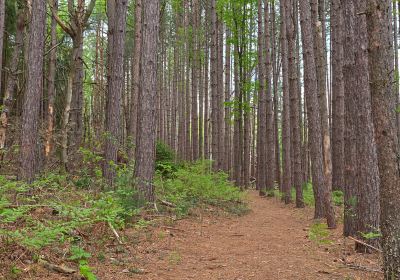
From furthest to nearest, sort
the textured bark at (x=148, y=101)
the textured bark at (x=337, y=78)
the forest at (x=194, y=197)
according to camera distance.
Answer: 1. the textured bark at (x=337, y=78)
2. the textured bark at (x=148, y=101)
3. the forest at (x=194, y=197)

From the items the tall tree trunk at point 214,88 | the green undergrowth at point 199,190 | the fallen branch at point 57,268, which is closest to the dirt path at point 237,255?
the fallen branch at point 57,268

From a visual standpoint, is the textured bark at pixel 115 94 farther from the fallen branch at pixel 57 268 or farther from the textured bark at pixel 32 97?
the fallen branch at pixel 57 268

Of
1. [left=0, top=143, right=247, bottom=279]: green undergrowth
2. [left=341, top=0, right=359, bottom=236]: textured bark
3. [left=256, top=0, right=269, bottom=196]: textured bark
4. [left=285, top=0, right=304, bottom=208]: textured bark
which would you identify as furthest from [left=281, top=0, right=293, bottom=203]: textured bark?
[left=341, top=0, right=359, bottom=236]: textured bark

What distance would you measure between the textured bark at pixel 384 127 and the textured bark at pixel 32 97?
21.8 feet

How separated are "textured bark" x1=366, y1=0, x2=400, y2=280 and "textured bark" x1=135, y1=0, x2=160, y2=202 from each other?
521cm

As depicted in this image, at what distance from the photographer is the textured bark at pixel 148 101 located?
8.31m

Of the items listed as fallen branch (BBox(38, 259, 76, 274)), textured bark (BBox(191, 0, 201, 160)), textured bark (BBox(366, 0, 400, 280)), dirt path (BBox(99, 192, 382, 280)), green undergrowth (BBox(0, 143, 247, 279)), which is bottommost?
dirt path (BBox(99, 192, 382, 280))

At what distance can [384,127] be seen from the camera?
4188mm

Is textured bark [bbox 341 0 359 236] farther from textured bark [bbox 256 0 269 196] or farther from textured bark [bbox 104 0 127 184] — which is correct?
textured bark [bbox 256 0 269 196]

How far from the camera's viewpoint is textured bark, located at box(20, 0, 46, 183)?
773 centimetres

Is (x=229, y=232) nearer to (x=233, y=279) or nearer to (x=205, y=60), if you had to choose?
(x=233, y=279)

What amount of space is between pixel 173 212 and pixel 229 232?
4.94 ft

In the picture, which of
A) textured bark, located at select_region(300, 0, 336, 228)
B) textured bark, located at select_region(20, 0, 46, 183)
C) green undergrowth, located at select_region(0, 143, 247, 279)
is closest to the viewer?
green undergrowth, located at select_region(0, 143, 247, 279)

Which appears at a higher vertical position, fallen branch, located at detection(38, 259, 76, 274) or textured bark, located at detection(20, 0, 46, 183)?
textured bark, located at detection(20, 0, 46, 183)
